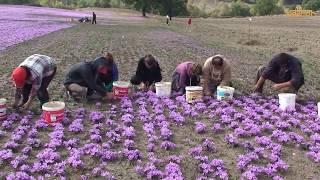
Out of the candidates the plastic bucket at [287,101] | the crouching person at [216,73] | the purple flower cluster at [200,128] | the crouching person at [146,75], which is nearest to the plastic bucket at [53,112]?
the purple flower cluster at [200,128]

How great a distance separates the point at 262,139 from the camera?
10398mm

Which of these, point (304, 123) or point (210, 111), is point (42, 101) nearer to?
point (210, 111)

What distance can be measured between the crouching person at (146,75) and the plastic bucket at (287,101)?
3.61m

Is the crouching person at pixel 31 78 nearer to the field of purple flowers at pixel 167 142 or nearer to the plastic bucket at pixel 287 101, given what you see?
the field of purple flowers at pixel 167 142

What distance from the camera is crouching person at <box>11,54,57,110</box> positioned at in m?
11.2

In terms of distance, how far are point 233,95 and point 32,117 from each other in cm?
568

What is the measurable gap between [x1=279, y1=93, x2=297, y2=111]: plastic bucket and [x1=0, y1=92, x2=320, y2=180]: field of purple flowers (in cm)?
19

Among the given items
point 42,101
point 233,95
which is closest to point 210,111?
point 233,95

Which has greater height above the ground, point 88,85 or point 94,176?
point 88,85

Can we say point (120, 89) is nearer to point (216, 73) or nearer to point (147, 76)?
point (147, 76)

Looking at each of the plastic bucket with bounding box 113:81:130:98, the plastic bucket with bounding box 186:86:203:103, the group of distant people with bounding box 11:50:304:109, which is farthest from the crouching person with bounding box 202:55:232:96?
the plastic bucket with bounding box 113:81:130:98

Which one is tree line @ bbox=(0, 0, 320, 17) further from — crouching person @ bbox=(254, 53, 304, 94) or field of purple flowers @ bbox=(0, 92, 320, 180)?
field of purple flowers @ bbox=(0, 92, 320, 180)

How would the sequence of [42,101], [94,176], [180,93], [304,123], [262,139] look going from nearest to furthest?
[94,176]
[262,139]
[304,123]
[42,101]
[180,93]

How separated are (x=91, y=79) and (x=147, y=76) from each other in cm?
226
